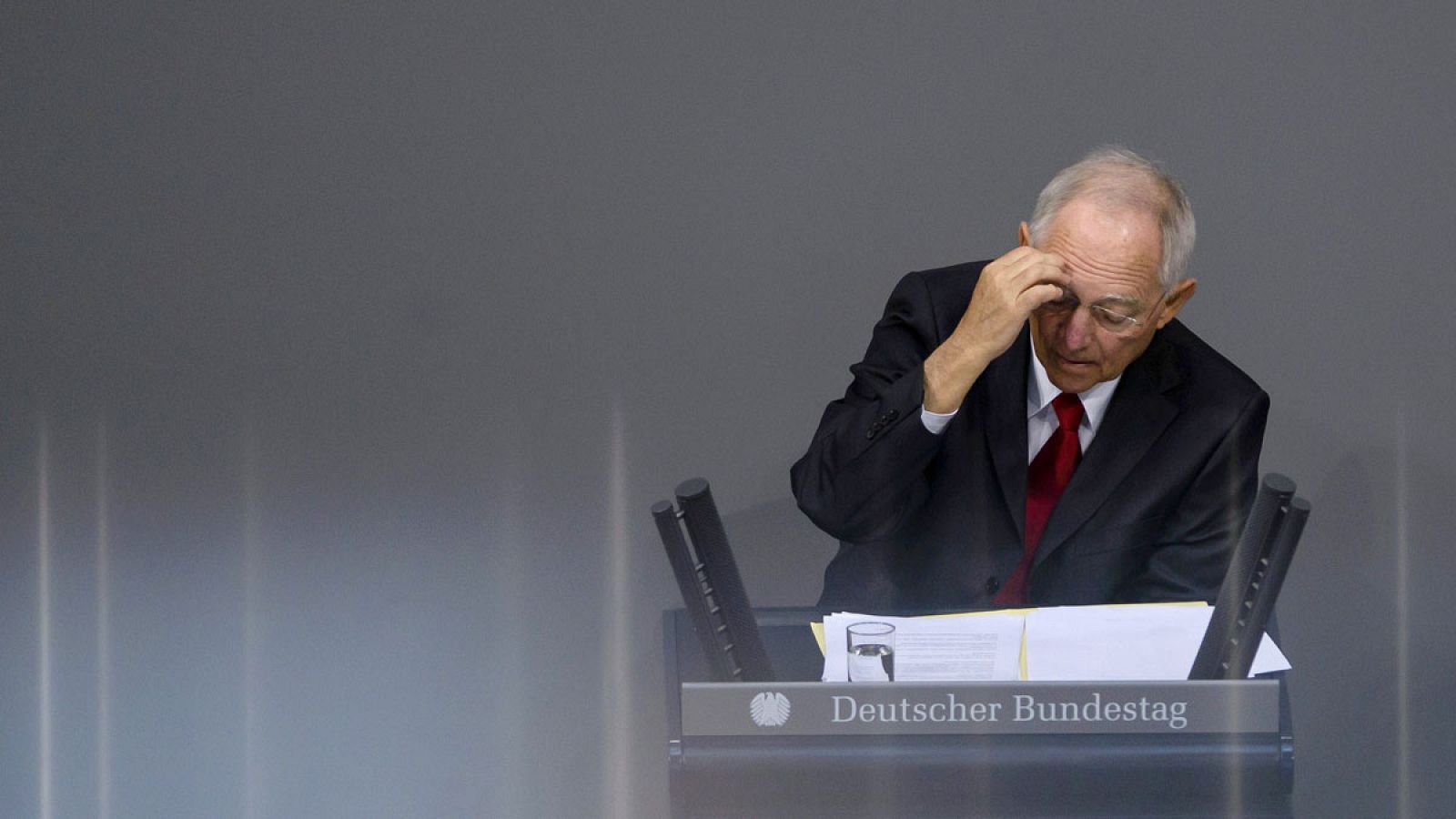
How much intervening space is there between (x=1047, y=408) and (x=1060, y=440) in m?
0.05

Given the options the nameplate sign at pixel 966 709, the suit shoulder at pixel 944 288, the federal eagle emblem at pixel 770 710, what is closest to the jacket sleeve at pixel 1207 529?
the suit shoulder at pixel 944 288

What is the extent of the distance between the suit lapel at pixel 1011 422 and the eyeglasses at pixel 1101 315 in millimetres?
177

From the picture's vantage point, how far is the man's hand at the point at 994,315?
185 centimetres

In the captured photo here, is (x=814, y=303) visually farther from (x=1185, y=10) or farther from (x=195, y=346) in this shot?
(x=195, y=346)

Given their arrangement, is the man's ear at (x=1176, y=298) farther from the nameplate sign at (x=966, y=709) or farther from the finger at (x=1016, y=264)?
the nameplate sign at (x=966, y=709)

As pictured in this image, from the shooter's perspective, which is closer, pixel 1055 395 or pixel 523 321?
pixel 1055 395

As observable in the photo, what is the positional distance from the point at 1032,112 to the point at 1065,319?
3.71 feet

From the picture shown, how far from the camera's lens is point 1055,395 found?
87.4 inches

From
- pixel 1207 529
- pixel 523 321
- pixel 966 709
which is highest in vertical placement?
pixel 523 321

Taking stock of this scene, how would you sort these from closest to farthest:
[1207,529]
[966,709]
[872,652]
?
1. [966,709]
2. [872,652]
3. [1207,529]

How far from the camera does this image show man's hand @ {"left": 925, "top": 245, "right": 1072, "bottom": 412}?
185 centimetres

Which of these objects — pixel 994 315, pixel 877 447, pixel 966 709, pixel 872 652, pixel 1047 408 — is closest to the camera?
pixel 966 709

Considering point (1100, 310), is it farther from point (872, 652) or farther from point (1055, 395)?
point (872, 652)

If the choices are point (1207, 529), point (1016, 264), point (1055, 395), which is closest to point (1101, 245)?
point (1016, 264)
